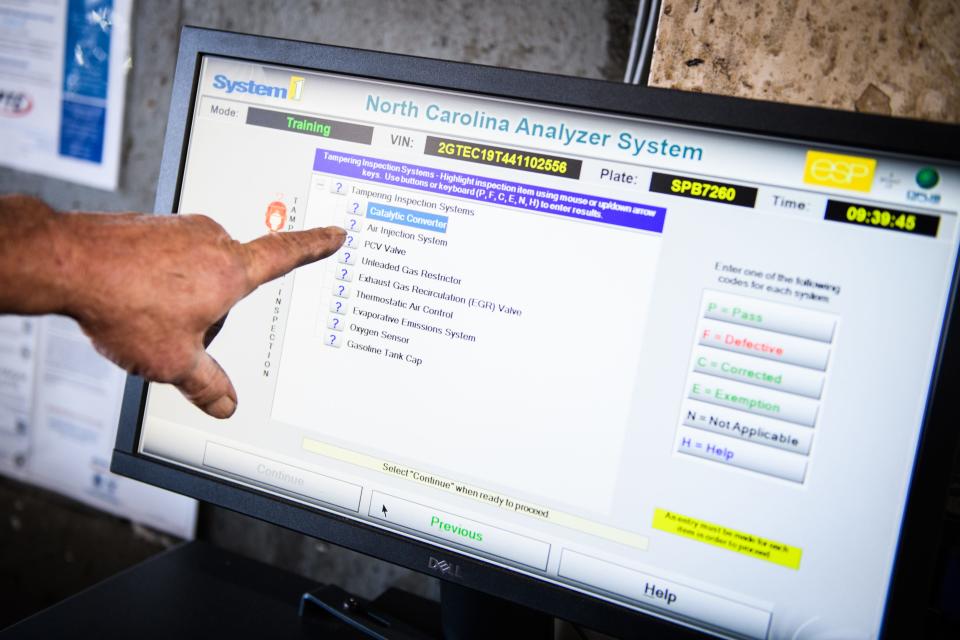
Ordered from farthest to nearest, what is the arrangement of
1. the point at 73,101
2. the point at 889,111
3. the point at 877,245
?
the point at 73,101 < the point at 889,111 < the point at 877,245

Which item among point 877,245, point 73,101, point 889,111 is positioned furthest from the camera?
point 73,101

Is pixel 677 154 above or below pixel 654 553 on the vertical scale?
above

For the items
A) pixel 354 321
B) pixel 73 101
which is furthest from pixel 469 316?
pixel 73 101

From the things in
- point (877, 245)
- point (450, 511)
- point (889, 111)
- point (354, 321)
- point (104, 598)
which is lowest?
point (104, 598)

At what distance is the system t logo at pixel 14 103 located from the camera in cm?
88

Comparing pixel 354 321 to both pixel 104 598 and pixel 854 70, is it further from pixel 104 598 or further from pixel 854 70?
pixel 854 70

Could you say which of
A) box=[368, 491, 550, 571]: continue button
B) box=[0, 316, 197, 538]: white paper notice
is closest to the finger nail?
box=[368, 491, 550, 571]: continue button

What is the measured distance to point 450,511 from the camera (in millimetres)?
511

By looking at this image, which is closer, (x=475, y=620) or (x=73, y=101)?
(x=475, y=620)

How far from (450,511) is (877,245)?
34cm

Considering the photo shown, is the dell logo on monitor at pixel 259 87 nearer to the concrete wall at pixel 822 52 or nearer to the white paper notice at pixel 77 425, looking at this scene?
the concrete wall at pixel 822 52

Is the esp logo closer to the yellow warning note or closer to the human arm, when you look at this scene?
the yellow warning note

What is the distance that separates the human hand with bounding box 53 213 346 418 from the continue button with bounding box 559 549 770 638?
0.30m

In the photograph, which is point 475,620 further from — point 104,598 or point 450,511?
point 104,598
